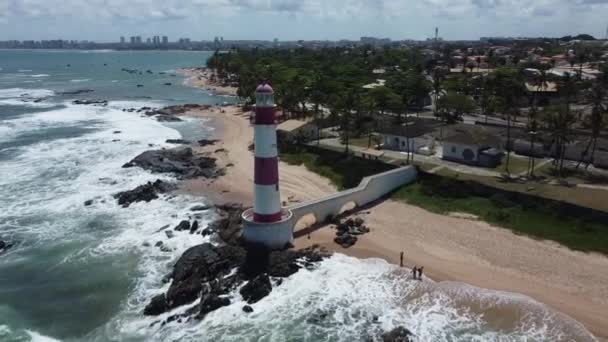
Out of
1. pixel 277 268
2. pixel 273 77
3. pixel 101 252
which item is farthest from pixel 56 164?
pixel 273 77

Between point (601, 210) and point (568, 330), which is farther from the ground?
point (601, 210)

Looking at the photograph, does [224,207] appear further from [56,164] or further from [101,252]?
[56,164]

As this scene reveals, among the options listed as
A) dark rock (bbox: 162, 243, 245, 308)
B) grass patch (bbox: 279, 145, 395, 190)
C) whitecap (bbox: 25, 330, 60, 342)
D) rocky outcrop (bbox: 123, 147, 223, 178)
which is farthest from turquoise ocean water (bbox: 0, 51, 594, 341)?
grass patch (bbox: 279, 145, 395, 190)

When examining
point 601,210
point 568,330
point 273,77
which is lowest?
point 568,330

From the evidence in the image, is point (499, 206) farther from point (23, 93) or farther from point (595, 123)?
point (23, 93)

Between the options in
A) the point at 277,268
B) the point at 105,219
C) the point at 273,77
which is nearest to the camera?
the point at 277,268
